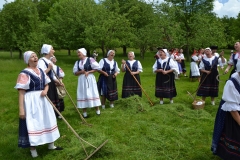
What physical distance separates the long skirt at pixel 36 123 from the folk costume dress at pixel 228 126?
8.88ft

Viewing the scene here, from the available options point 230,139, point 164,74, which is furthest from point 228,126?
point 164,74

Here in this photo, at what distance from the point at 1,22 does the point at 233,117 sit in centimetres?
3013

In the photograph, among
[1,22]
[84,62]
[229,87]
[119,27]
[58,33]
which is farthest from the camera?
[1,22]

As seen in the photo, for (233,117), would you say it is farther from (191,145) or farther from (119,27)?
(119,27)

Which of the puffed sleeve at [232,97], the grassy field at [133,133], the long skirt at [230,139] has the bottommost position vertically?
the grassy field at [133,133]

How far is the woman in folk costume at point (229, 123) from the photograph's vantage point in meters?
3.26

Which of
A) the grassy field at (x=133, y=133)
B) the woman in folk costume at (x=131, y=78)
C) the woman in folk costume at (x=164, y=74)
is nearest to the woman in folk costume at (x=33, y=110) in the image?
the grassy field at (x=133, y=133)

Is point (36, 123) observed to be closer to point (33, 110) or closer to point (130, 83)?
point (33, 110)

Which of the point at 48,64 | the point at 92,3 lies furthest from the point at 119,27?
the point at 48,64

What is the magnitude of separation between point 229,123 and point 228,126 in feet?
0.15

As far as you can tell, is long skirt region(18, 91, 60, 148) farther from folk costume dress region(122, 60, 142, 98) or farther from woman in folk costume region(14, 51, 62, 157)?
folk costume dress region(122, 60, 142, 98)

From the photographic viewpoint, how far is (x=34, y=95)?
4215mm

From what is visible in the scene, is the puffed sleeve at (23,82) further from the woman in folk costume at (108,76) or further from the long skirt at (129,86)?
the long skirt at (129,86)

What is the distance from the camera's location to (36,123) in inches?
164
